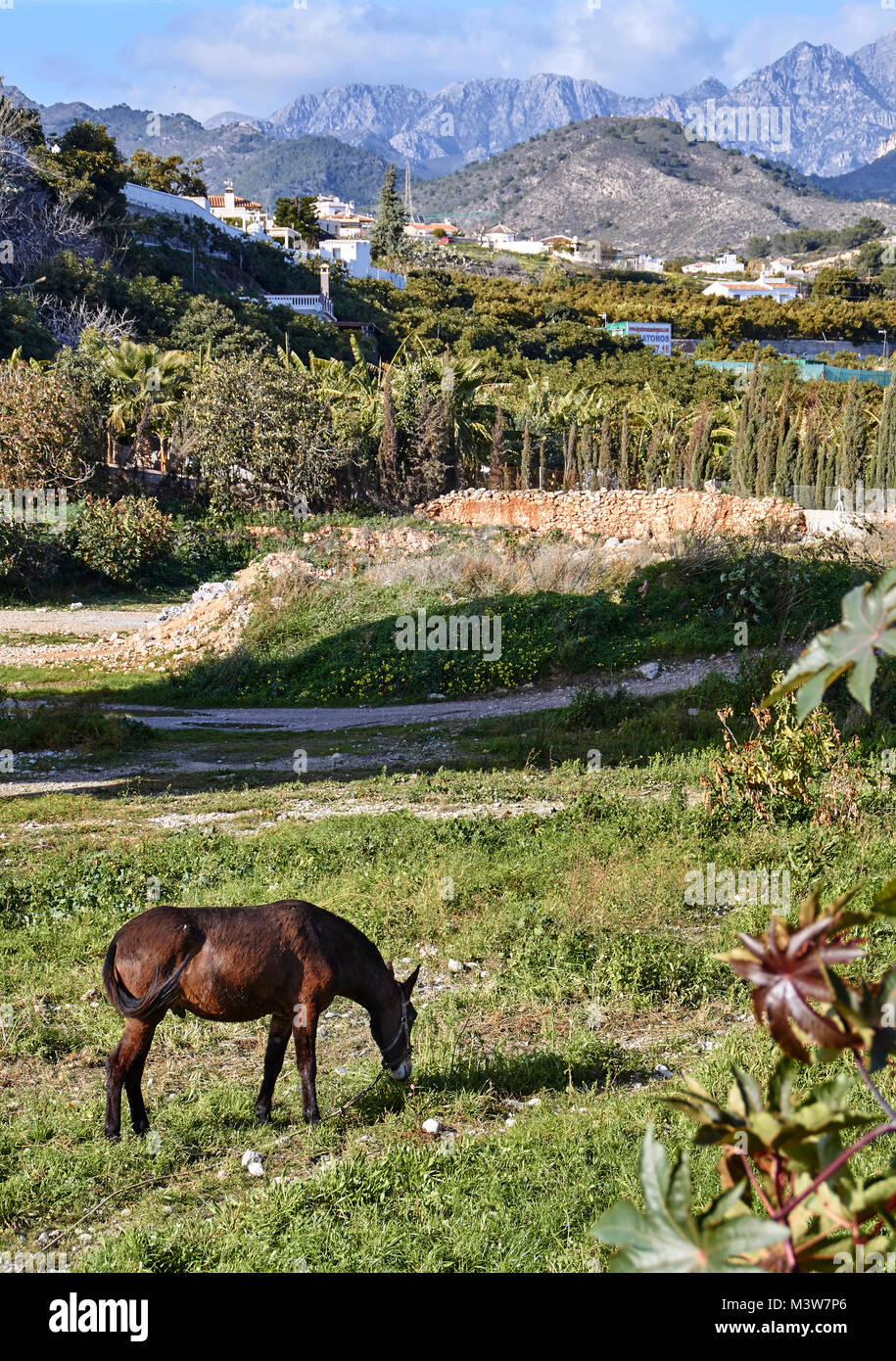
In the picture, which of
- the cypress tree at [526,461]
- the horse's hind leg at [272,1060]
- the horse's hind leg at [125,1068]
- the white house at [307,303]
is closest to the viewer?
the horse's hind leg at [125,1068]

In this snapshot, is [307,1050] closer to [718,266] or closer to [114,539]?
[114,539]

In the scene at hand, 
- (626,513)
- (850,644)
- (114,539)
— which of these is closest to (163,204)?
(114,539)

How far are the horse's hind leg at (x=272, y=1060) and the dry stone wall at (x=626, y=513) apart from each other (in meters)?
20.7

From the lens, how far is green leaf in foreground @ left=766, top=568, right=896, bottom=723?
132 centimetres

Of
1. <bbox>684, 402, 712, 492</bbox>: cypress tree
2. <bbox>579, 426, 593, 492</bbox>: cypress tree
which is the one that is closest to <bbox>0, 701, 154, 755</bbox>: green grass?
<bbox>684, 402, 712, 492</bbox>: cypress tree

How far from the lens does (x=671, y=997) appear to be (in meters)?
6.50

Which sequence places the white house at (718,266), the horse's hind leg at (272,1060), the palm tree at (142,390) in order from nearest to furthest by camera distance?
1. the horse's hind leg at (272,1060)
2. the palm tree at (142,390)
3. the white house at (718,266)

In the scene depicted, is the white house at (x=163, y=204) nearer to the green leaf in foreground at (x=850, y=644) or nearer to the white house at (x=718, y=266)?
the green leaf in foreground at (x=850, y=644)

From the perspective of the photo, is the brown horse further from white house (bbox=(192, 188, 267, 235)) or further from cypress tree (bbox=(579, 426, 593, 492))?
white house (bbox=(192, 188, 267, 235))

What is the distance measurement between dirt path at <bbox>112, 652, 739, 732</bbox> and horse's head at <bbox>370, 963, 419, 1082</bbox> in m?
10.1

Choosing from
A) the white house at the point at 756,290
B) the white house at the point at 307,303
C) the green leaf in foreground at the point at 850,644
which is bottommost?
the green leaf in foreground at the point at 850,644

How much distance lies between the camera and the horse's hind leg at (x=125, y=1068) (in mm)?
4797

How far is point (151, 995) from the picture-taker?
468 cm

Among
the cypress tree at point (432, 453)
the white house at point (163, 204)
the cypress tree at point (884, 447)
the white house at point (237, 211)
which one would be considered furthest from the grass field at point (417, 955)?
the white house at point (237, 211)
